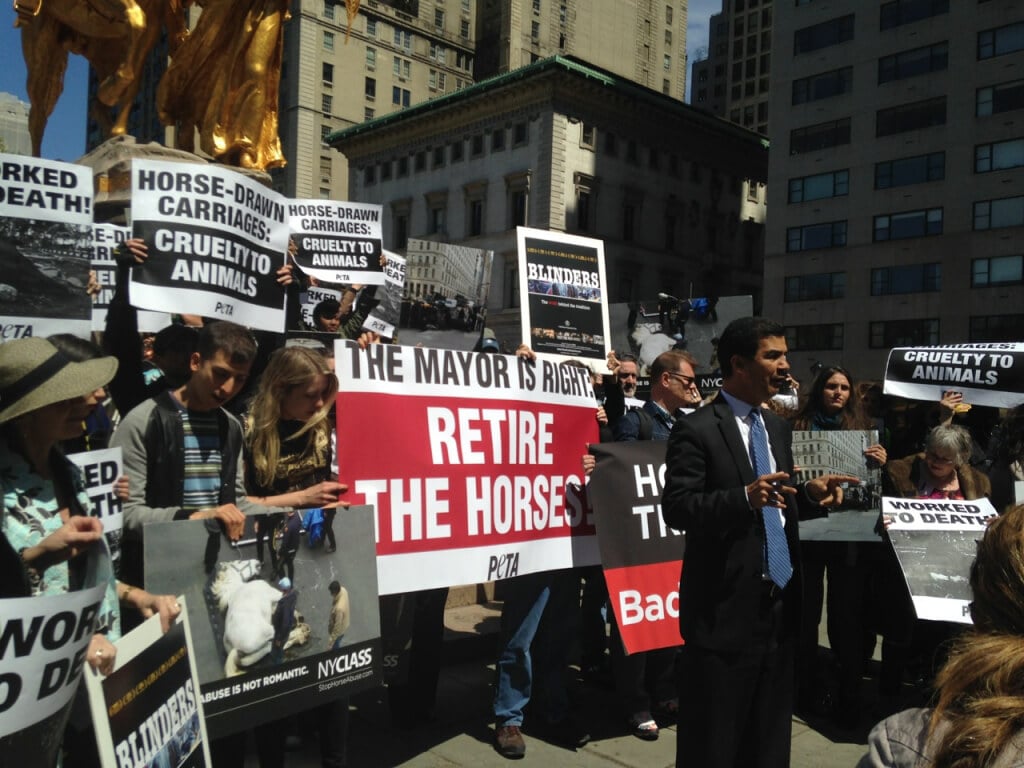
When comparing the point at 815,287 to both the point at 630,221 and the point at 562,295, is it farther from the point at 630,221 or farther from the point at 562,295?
the point at 562,295

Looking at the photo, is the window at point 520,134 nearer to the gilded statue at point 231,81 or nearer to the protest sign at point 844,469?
the gilded statue at point 231,81

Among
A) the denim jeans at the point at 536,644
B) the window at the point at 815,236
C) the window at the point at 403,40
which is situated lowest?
the denim jeans at the point at 536,644

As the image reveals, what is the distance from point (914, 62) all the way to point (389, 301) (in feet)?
147

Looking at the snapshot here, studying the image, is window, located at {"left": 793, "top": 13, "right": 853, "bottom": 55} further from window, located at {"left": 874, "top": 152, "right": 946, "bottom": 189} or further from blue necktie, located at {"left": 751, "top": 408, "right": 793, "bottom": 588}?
blue necktie, located at {"left": 751, "top": 408, "right": 793, "bottom": 588}

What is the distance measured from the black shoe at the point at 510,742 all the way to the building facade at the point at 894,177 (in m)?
41.7

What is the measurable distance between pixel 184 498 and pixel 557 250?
9.69 feet

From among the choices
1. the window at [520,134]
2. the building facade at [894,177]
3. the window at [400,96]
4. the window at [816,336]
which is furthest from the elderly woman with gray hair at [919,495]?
the window at [400,96]

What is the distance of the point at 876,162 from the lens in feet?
151

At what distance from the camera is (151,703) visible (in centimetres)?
256

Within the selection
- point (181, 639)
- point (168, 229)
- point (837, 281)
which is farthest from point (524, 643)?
point (837, 281)

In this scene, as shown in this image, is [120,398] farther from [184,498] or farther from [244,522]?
[244,522]

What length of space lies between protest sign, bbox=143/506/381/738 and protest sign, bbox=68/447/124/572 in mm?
180

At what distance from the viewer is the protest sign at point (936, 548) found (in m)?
4.72

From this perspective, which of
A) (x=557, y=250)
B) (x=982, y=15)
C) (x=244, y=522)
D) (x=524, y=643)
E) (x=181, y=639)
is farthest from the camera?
(x=982, y=15)
